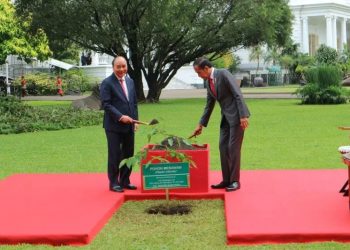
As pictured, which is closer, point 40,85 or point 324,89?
point 324,89

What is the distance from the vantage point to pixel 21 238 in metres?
6.41

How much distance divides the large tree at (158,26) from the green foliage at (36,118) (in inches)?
343

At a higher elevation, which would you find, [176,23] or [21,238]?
[176,23]

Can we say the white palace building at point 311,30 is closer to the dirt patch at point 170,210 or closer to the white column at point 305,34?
the white column at point 305,34

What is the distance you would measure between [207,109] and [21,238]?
339 cm

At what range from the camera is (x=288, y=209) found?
287 inches

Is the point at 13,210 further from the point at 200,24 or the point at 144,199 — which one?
the point at 200,24

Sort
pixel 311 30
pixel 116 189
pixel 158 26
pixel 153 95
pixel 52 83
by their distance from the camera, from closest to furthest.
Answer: pixel 116 189 → pixel 158 26 → pixel 153 95 → pixel 52 83 → pixel 311 30

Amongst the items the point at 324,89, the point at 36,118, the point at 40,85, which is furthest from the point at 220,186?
the point at 40,85

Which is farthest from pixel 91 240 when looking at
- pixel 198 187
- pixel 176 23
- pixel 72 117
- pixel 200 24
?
pixel 200 24

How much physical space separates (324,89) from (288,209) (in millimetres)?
22210

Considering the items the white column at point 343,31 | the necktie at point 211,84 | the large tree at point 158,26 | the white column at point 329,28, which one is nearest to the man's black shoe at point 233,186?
the necktie at point 211,84

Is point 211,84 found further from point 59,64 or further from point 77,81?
point 59,64

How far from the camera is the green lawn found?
255 inches
